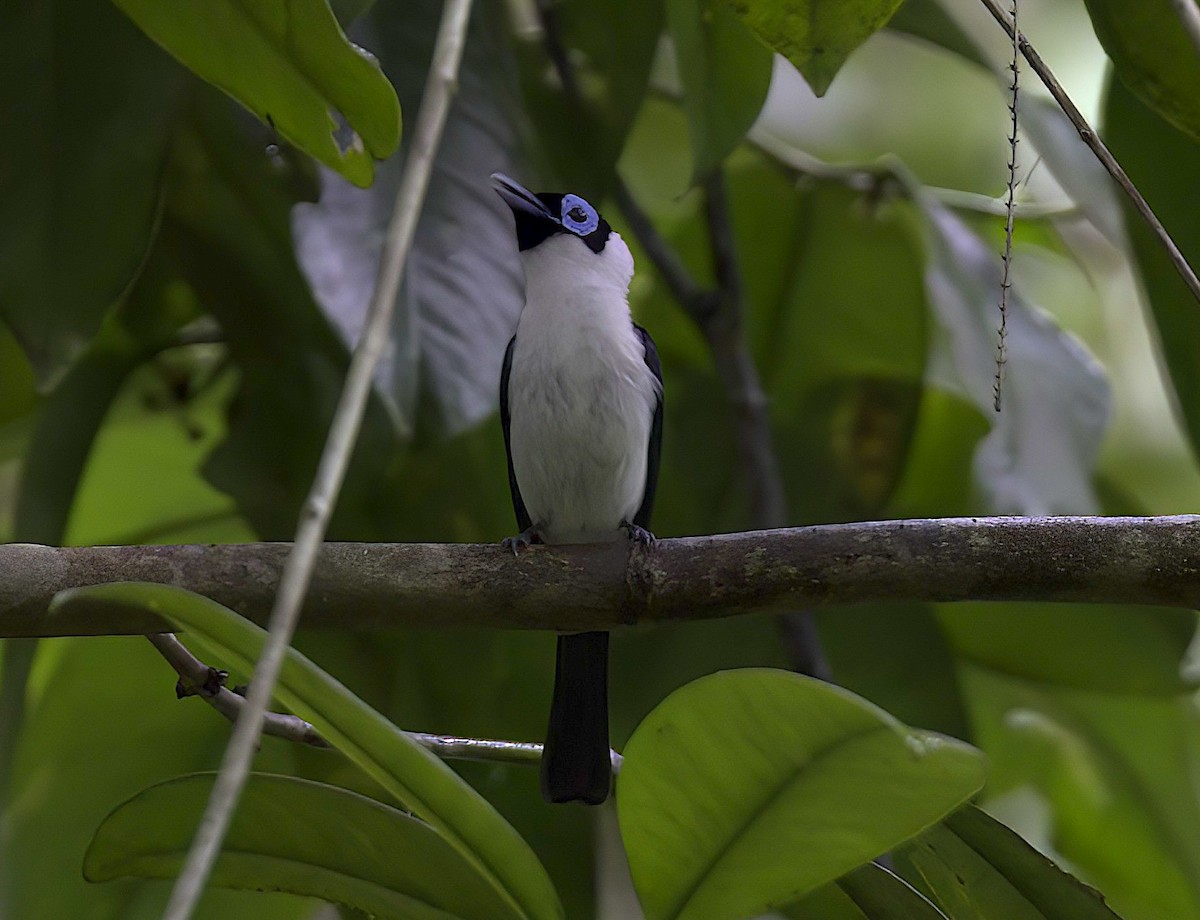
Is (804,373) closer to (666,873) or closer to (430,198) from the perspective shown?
(430,198)

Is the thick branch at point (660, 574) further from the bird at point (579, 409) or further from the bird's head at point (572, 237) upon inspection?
the bird's head at point (572, 237)

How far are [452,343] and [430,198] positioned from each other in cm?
22

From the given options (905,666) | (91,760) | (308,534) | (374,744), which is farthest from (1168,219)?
(91,760)

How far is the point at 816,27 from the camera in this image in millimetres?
1085

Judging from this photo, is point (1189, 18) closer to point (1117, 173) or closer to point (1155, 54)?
point (1117, 173)

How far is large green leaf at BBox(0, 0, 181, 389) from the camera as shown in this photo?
144cm

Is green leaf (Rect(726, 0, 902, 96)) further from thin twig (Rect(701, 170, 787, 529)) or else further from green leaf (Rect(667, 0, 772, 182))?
thin twig (Rect(701, 170, 787, 529))

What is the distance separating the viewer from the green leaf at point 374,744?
79cm

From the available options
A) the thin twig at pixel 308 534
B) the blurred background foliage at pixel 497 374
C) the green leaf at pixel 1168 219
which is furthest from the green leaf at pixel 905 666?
the thin twig at pixel 308 534

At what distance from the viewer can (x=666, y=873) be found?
2.99 ft

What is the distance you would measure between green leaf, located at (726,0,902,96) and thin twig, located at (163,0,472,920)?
18.9 inches

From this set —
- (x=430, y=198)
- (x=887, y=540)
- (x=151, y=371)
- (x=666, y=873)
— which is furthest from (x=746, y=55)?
(x=151, y=371)

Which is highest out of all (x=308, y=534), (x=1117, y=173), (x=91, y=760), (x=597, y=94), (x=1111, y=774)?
(x=1117, y=173)

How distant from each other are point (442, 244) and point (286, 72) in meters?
0.60
